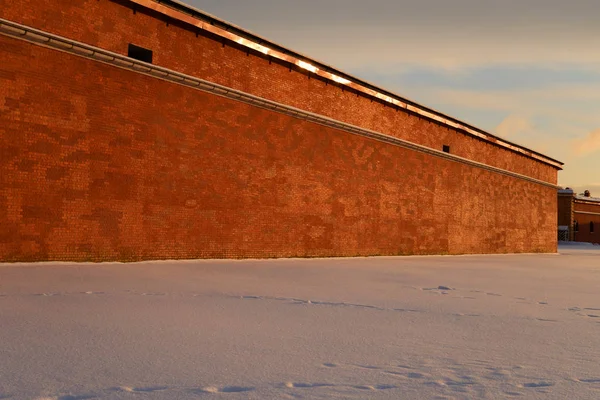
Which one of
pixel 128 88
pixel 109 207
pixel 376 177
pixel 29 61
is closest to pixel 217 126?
pixel 128 88

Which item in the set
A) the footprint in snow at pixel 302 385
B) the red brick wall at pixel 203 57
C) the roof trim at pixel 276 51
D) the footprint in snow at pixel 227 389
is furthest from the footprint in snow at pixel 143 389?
the roof trim at pixel 276 51

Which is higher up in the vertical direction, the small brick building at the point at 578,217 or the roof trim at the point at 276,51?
the roof trim at the point at 276,51

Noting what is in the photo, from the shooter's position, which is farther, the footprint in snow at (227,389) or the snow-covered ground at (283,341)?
the snow-covered ground at (283,341)

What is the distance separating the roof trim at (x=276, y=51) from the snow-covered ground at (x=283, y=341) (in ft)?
24.5

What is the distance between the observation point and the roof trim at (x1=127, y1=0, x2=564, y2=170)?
13.3m

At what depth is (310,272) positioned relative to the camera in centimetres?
1183

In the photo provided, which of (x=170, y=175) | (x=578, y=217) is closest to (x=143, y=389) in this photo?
(x=170, y=175)

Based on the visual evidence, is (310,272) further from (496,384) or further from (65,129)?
(496,384)

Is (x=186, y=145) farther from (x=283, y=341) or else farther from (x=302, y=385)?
(x=302, y=385)

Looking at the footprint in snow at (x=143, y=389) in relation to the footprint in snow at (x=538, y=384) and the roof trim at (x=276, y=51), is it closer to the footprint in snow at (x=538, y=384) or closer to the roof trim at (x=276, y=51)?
the footprint in snow at (x=538, y=384)

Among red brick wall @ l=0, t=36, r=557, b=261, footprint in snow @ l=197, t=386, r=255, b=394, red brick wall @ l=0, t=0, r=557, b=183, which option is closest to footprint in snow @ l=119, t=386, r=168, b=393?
footprint in snow @ l=197, t=386, r=255, b=394

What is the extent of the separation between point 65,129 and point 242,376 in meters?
9.19

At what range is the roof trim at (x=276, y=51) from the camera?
1327cm

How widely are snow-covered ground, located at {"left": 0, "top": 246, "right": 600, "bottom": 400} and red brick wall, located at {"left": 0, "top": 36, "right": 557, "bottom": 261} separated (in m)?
2.45
